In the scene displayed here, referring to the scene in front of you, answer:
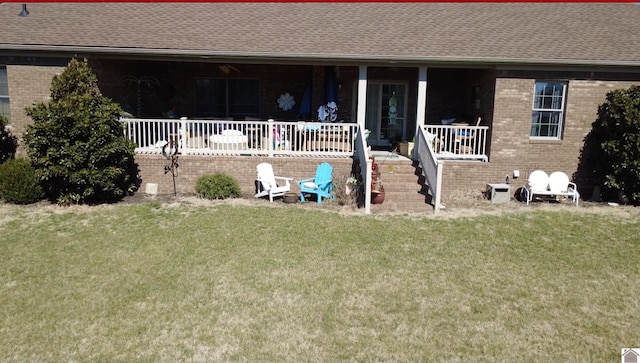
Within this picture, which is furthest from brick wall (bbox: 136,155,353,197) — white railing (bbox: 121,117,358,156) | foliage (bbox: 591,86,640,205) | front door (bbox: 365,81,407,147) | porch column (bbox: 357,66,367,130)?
foliage (bbox: 591,86,640,205)

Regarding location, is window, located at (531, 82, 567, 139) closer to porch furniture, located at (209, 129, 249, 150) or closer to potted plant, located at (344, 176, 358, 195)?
potted plant, located at (344, 176, 358, 195)

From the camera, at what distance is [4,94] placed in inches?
485

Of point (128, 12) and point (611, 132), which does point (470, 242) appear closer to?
point (611, 132)

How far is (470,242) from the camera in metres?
8.48

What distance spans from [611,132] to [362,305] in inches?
341

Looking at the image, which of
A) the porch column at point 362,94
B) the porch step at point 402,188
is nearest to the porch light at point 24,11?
the porch column at point 362,94

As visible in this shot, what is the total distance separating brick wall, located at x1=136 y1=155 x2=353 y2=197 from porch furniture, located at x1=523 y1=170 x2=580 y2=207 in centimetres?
429

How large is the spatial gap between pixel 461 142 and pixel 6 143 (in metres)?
11.4

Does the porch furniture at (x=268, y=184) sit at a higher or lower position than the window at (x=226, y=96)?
lower

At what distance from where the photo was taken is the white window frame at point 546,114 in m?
12.0

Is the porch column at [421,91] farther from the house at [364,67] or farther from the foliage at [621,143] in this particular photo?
the foliage at [621,143]

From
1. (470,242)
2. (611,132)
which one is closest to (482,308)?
(470,242)

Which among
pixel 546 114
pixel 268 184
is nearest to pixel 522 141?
pixel 546 114

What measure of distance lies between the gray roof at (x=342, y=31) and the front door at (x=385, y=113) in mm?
1783
